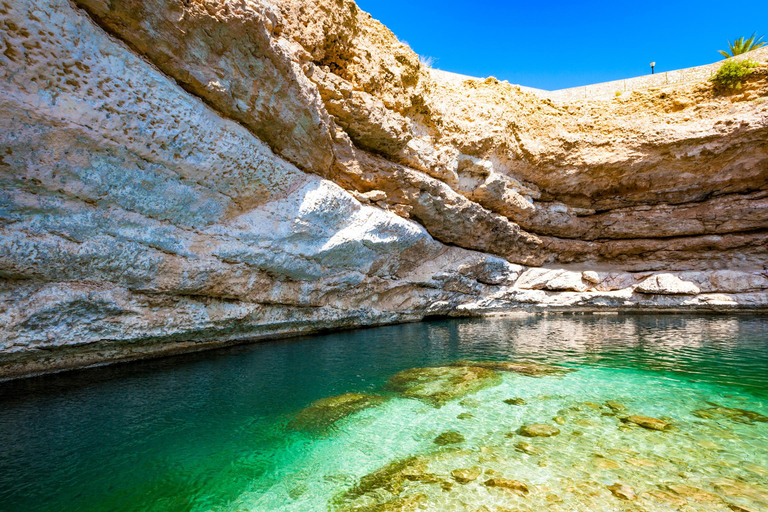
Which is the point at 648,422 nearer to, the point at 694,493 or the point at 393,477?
the point at 694,493

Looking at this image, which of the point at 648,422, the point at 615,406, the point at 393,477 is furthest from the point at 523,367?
the point at 393,477

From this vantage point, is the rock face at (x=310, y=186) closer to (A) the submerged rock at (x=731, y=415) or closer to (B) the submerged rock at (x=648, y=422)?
(B) the submerged rock at (x=648, y=422)

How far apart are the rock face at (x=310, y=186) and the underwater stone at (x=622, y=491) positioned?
10.2 m

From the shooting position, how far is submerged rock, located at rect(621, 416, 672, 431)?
5.25 m

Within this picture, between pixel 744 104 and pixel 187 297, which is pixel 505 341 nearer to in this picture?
pixel 187 297

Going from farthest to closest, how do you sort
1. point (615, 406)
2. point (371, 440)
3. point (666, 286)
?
point (666, 286), point (615, 406), point (371, 440)

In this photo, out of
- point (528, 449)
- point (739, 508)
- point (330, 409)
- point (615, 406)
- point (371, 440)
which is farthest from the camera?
point (330, 409)

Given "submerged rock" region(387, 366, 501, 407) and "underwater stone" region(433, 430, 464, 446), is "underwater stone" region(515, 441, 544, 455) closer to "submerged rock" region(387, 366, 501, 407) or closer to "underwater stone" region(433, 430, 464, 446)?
"underwater stone" region(433, 430, 464, 446)

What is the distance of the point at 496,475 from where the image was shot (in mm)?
4203

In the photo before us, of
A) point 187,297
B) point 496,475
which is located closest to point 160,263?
point 187,297

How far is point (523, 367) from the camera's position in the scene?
9023 mm

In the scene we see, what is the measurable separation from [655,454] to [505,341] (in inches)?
344

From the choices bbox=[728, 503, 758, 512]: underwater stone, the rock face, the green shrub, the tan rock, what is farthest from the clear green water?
the green shrub

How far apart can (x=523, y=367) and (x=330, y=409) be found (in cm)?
523
